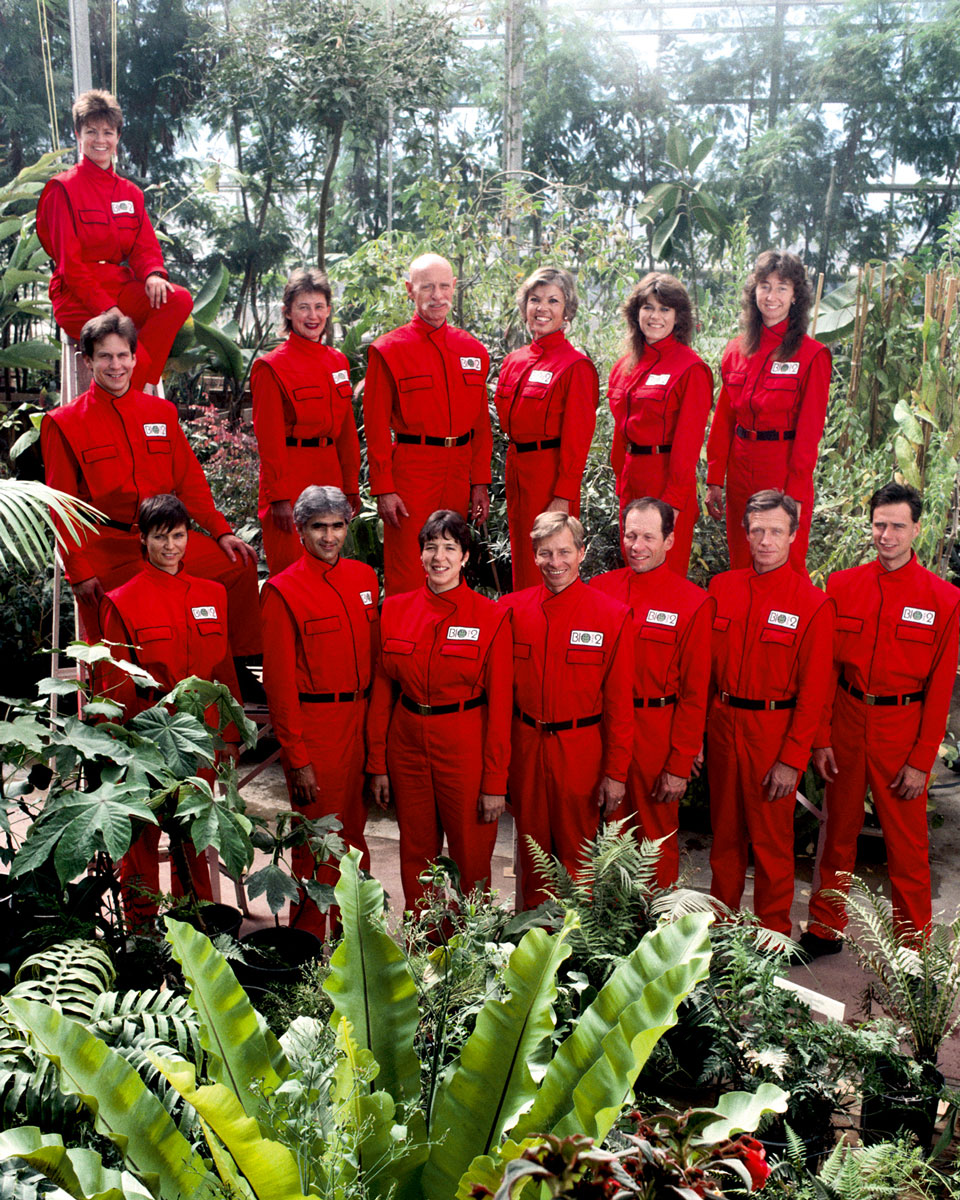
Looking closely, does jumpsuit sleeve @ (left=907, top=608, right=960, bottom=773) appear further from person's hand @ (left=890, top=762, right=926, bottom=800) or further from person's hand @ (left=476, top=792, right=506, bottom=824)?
person's hand @ (left=476, top=792, right=506, bottom=824)

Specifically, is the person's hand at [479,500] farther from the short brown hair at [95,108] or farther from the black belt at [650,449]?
the short brown hair at [95,108]

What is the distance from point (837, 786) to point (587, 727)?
1.09 metres

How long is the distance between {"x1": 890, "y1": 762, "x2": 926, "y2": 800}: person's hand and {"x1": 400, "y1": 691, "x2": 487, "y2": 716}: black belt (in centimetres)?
158

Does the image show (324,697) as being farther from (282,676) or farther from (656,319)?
(656,319)

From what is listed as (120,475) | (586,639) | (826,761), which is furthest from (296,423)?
(826,761)

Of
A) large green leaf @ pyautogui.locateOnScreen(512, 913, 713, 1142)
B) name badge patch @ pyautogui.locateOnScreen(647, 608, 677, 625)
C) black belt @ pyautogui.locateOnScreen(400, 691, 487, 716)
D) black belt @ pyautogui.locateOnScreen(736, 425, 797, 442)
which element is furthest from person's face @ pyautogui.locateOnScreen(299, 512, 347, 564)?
large green leaf @ pyautogui.locateOnScreen(512, 913, 713, 1142)

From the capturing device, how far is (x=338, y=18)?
9.84m

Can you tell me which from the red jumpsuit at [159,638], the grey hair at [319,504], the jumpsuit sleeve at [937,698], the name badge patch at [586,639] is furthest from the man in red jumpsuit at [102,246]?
the jumpsuit sleeve at [937,698]

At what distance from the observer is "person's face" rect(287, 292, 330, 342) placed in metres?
4.57

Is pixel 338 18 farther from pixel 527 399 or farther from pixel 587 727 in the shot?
pixel 587 727

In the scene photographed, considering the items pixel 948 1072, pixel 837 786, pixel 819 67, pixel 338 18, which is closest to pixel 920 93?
pixel 819 67

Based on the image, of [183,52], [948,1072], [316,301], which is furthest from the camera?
[183,52]

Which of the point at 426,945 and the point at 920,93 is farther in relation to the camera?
the point at 920,93

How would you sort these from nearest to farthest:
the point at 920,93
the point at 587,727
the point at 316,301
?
the point at 587,727 < the point at 316,301 < the point at 920,93
